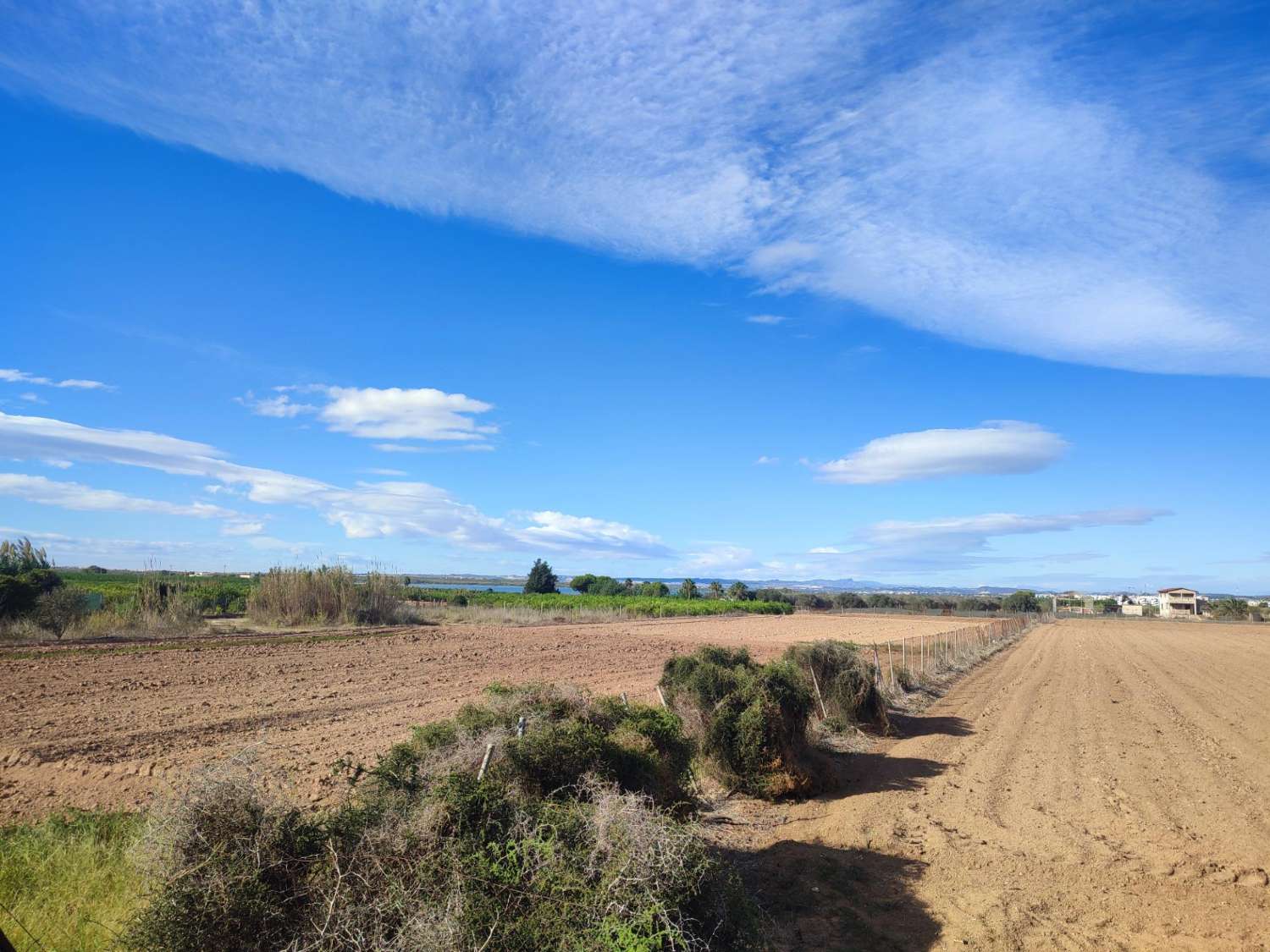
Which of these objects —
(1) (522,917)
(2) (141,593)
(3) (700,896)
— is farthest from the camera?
(2) (141,593)

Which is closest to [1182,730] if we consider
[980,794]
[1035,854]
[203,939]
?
[980,794]

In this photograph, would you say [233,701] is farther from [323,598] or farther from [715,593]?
[715,593]

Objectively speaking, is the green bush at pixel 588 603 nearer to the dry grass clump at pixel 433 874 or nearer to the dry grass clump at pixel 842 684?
the dry grass clump at pixel 842 684

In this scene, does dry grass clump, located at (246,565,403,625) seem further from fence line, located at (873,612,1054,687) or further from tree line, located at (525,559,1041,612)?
tree line, located at (525,559,1041,612)

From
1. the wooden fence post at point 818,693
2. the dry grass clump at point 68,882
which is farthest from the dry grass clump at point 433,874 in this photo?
the wooden fence post at point 818,693

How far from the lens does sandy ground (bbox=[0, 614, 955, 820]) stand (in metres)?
10.4

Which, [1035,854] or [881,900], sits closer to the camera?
[881,900]

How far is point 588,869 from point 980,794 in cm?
800

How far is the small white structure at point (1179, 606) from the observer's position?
10928cm

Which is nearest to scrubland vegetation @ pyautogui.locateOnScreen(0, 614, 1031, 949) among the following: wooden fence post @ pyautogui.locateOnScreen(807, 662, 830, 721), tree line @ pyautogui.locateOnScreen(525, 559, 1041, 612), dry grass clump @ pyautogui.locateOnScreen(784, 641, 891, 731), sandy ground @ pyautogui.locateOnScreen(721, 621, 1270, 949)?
sandy ground @ pyautogui.locateOnScreen(721, 621, 1270, 949)

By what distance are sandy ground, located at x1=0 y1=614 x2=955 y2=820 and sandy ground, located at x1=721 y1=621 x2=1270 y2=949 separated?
17.3ft

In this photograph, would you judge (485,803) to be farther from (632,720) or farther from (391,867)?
(632,720)

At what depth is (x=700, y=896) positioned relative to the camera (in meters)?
4.92

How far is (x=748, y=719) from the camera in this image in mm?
10492
